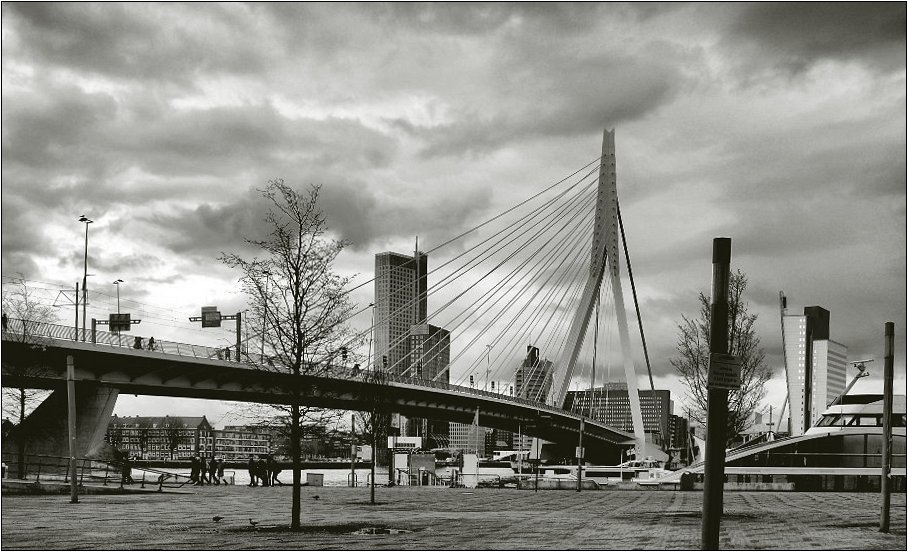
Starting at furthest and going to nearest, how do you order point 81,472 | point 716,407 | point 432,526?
point 81,472 < point 432,526 < point 716,407

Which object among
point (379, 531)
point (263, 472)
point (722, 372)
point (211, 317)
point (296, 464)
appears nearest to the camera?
point (722, 372)

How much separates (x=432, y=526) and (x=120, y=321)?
182ft

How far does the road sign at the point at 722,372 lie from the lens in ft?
33.4

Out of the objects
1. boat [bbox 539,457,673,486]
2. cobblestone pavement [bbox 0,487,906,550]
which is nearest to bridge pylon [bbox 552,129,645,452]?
boat [bbox 539,457,673,486]

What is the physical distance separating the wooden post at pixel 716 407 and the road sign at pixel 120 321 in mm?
65990

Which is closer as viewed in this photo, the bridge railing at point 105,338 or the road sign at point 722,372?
the road sign at point 722,372

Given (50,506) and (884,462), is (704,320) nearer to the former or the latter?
(884,462)

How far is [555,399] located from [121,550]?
67427 millimetres

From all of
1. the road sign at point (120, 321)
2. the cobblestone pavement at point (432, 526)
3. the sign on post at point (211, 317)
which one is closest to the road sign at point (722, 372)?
the cobblestone pavement at point (432, 526)

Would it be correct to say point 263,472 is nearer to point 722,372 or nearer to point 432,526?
point 432,526

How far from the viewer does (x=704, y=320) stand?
3469cm

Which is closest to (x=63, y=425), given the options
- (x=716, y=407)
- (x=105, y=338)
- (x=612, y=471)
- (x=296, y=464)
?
(x=105, y=338)

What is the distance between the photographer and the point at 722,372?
1021 centimetres

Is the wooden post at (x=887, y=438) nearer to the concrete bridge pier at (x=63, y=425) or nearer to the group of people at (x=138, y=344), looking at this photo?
the concrete bridge pier at (x=63, y=425)
